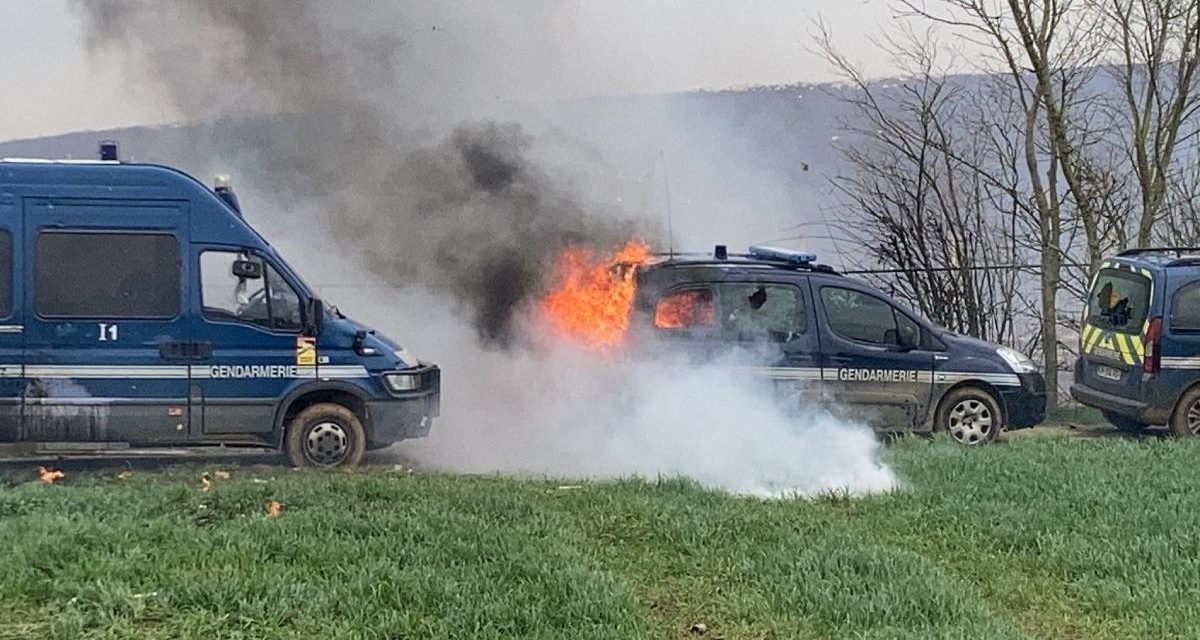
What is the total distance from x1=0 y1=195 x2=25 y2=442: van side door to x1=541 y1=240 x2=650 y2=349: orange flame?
4.47 m

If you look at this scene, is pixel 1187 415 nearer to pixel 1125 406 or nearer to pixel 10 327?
pixel 1125 406

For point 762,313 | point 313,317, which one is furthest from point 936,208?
point 313,317

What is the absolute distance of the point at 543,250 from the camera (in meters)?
11.8

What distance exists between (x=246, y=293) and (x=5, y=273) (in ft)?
5.58

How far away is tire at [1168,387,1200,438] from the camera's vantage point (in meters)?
10.9

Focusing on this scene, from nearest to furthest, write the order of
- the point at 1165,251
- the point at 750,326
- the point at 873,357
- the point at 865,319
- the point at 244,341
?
the point at 244,341 → the point at 750,326 → the point at 873,357 → the point at 865,319 → the point at 1165,251

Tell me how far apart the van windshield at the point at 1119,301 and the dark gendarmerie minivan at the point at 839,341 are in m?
1.30

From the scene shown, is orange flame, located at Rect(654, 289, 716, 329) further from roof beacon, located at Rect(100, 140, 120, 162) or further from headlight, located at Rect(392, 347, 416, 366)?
roof beacon, located at Rect(100, 140, 120, 162)

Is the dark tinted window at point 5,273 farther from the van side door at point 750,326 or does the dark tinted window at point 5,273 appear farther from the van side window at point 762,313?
the van side window at point 762,313

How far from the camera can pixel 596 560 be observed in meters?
5.45

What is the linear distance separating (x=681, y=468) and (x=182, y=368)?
380 cm

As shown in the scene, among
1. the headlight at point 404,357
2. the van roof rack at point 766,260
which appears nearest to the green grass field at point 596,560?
the headlight at point 404,357

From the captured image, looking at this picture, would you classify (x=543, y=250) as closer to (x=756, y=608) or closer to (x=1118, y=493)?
(x=1118, y=493)

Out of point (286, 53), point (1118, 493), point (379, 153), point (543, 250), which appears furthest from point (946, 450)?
point (286, 53)
